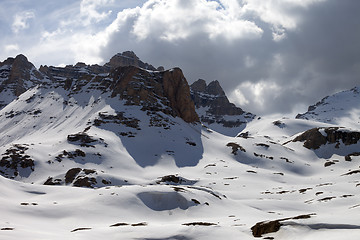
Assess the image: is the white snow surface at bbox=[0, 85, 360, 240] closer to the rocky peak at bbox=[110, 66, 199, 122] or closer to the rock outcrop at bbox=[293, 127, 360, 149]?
the rock outcrop at bbox=[293, 127, 360, 149]

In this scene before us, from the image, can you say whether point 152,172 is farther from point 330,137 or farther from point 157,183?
point 330,137

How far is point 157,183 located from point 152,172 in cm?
1215

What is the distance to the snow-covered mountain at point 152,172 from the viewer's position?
30.8 meters

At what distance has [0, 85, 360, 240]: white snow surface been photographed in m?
29.8

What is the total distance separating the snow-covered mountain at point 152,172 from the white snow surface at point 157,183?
0.23m

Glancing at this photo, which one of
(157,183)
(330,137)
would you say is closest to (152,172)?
(157,183)

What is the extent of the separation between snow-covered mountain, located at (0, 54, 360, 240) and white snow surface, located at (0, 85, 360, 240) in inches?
8.9

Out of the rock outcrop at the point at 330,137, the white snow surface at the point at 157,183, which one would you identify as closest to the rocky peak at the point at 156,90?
the white snow surface at the point at 157,183

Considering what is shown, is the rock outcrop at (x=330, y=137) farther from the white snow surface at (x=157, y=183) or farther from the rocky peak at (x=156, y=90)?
the rocky peak at (x=156, y=90)

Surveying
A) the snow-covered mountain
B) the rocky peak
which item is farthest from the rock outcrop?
the rocky peak

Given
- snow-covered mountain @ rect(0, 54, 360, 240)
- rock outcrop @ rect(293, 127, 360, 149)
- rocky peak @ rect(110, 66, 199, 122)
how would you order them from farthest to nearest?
1. rocky peak @ rect(110, 66, 199, 122)
2. rock outcrop @ rect(293, 127, 360, 149)
3. snow-covered mountain @ rect(0, 54, 360, 240)

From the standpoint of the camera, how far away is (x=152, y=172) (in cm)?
9750

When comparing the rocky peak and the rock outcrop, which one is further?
the rocky peak

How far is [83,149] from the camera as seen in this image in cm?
10012
